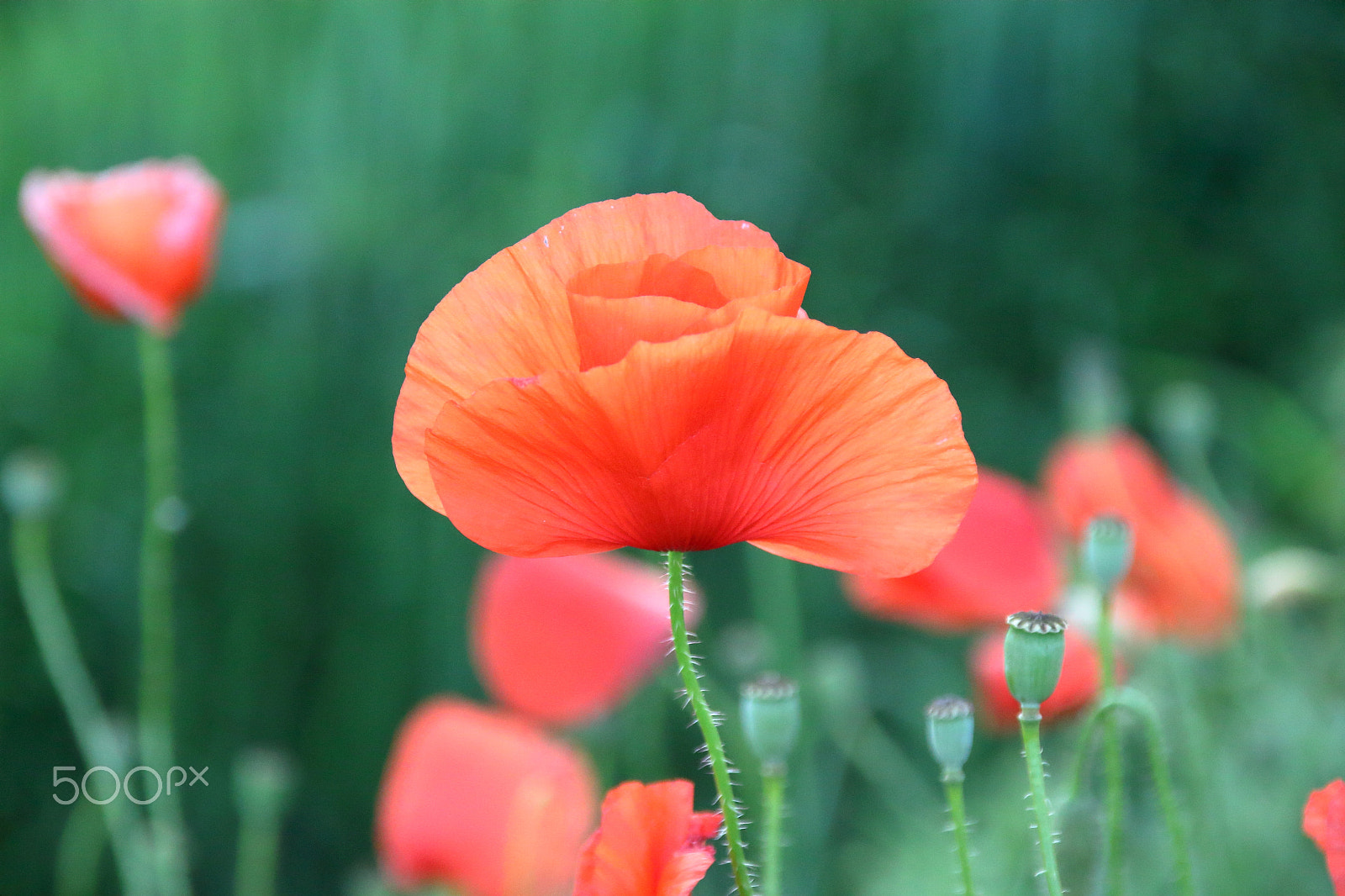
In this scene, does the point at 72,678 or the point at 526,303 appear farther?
the point at 72,678

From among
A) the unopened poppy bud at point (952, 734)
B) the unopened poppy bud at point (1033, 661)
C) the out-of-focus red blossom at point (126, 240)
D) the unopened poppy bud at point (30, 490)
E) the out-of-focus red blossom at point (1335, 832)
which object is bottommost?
the out-of-focus red blossom at point (1335, 832)

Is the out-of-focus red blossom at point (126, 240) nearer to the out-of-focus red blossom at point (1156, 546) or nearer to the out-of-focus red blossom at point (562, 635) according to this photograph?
the out-of-focus red blossom at point (562, 635)

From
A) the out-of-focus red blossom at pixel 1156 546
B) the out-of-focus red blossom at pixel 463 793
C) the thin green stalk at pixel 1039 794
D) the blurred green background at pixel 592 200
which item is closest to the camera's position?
the thin green stalk at pixel 1039 794

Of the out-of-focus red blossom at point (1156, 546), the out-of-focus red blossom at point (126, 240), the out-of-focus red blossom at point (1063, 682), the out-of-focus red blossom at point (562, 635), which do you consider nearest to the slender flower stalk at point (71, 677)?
the out-of-focus red blossom at point (126, 240)

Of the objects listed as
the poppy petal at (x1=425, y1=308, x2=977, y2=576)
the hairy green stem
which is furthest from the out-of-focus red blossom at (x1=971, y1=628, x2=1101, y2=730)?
the poppy petal at (x1=425, y1=308, x2=977, y2=576)

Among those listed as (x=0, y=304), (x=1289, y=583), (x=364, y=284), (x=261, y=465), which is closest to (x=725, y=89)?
(x=364, y=284)

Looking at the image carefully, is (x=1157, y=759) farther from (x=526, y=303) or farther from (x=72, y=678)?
(x=72, y=678)

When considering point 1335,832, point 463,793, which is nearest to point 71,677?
point 463,793
